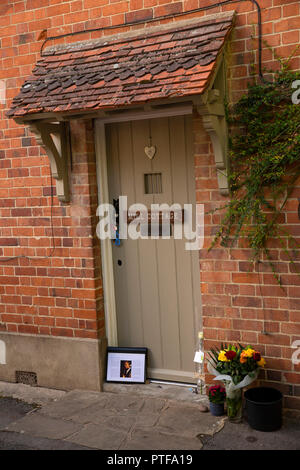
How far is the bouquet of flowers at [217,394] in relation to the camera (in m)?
4.66

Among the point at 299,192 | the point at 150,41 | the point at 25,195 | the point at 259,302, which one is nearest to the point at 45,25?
the point at 150,41

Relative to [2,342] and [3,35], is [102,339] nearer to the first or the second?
[2,342]

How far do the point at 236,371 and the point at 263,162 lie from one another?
1717 millimetres

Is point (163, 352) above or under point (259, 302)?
under

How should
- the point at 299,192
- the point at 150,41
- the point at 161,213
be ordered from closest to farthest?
the point at 299,192, the point at 150,41, the point at 161,213

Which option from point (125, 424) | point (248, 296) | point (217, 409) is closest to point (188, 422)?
point (217, 409)

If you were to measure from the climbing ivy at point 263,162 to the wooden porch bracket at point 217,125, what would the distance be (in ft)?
0.24

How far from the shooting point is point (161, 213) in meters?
5.23

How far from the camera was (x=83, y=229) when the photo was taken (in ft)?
17.7

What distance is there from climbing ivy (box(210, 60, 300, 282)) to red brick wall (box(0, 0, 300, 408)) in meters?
0.11

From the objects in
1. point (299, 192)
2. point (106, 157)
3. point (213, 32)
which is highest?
point (213, 32)

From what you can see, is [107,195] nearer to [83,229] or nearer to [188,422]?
[83,229]

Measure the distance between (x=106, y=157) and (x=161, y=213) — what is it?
0.81m

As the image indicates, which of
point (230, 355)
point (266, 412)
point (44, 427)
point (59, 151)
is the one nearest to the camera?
point (266, 412)
